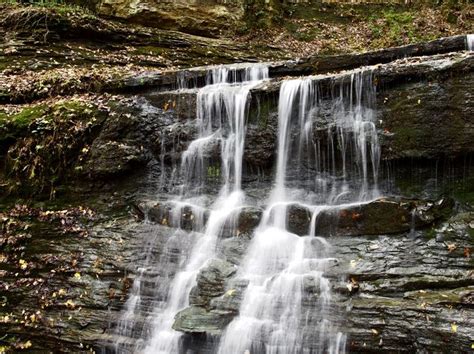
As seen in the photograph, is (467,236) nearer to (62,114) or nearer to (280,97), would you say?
(280,97)

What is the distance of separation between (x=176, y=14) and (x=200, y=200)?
8.95 meters

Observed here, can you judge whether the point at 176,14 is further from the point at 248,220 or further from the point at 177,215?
the point at 248,220

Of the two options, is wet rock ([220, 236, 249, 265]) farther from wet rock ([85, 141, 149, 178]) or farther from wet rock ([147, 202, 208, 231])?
wet rock ([85, 141, 149, 178])

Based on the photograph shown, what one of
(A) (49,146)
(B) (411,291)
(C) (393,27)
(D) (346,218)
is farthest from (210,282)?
(C) (393,27)

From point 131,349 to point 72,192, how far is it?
11.3 ft

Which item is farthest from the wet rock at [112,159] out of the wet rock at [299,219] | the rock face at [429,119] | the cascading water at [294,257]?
the rock face at [429,119]

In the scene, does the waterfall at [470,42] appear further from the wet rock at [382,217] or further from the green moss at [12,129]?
the green moss at [12,129]

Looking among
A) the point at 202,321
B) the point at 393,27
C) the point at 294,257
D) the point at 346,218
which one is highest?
the point at 393,27

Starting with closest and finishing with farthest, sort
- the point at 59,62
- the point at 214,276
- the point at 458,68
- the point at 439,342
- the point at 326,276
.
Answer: the point at 439,342 → the point at 326,276 → the point at 214,276 → the point at 458,68 → the point at 59,62

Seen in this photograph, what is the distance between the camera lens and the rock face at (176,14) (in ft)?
45.9

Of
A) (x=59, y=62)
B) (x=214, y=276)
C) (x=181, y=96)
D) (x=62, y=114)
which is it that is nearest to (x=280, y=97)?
(x=181, y=96)

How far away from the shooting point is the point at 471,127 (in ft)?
20.7

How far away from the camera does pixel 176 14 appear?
1418 centimetres

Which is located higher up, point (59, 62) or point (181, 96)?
point (59, 62)
